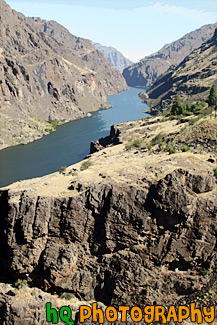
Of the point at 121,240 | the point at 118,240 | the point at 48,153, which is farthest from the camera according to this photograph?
the point at 48,153

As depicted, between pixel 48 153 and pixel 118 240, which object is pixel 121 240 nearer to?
pixel 118 240

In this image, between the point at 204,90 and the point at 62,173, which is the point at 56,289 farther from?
the point at 204,90

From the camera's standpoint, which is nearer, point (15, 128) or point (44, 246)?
point (44, 246)

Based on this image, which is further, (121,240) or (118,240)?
(118,240)

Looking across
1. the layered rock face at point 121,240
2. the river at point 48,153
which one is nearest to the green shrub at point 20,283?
the layered rock face at point 121,240

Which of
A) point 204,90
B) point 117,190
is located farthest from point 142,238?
point 204,90

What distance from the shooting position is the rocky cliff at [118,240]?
3575cm

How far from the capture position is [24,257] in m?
37.6

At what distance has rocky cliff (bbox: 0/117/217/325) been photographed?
3575 centimetres

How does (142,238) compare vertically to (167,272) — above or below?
above

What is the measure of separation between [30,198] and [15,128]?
121m

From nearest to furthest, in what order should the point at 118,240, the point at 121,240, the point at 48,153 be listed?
1. the point at 121,240
2. the point at 118,240
3. the point at 48,153

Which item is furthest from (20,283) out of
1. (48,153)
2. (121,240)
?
(48,153)

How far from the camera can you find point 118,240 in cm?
3759
